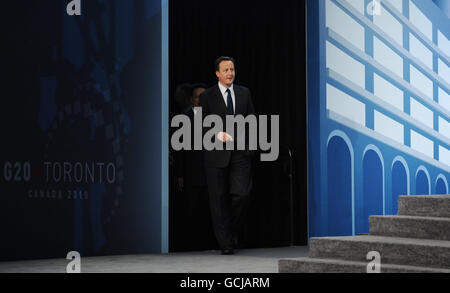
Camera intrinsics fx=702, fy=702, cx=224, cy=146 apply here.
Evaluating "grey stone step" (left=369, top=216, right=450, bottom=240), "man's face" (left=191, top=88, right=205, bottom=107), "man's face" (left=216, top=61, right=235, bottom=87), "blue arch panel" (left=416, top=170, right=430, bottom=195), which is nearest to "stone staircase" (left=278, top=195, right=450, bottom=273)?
"grey stone step" (left=369, top=216, right=450, bottom=240)

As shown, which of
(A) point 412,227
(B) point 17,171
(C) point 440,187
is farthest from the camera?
(C) point 440,187

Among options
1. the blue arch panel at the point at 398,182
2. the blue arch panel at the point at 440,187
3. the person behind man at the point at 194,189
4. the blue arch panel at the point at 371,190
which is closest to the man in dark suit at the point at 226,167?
the person behind man at the point at 194,189

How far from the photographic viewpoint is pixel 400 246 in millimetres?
4023

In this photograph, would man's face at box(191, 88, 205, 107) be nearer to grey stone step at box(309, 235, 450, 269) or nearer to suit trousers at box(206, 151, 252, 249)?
suit trousers at box(206, 151, 252, 249)

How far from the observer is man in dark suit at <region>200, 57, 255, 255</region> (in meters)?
5.61

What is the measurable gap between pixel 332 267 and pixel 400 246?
409 millimetres

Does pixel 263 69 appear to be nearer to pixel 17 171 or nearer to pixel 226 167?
pixel 226 167

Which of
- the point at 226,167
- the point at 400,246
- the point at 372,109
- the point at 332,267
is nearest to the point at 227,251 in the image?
the point at 226,167

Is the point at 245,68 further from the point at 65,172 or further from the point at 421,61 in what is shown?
the point at 421,61

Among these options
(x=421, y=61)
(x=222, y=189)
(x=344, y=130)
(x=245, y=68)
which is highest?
(x=421, y=61)

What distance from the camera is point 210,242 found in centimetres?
615

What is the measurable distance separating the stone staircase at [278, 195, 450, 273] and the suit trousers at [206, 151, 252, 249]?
127 centimetres

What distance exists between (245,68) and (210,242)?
64.2 inches
